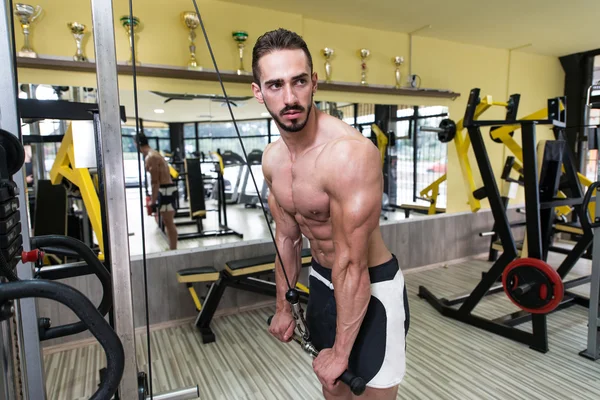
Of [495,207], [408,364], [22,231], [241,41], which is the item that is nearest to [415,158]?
[495,207]

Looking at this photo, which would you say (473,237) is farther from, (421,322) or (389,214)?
(421,322)

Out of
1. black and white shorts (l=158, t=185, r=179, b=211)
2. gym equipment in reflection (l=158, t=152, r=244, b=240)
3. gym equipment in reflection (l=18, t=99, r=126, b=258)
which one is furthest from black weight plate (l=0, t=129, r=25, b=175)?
black and white shorts (l=158, t=185, r=179, b=211)

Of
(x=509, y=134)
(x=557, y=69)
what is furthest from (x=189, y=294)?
(x=557, y=69)

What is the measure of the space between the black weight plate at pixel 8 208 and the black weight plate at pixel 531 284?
9.01ft

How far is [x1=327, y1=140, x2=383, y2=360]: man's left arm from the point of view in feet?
3.83

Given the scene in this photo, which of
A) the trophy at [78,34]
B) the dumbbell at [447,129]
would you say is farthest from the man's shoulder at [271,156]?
the dumbbell at [447,129]

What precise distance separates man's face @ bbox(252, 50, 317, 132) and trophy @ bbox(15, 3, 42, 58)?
7.12 feet

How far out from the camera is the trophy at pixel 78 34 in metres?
2.66

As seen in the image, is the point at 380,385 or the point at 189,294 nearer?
the point at 380,385

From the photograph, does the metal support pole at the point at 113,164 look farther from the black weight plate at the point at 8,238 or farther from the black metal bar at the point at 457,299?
the black metal bar at the point at 457,299

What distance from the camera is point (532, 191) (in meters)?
2.56

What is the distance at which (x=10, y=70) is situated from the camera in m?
0.99

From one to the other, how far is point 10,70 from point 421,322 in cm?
296

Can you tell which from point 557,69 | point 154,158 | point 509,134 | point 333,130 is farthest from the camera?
point 557,69
